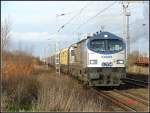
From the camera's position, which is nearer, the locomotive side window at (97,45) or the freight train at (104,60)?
the freight train at (104,60)

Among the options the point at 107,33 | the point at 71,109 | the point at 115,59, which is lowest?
the point at 71,109

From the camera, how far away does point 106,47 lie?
24797 mm

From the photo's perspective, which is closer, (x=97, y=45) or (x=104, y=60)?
(x=104, y=60)

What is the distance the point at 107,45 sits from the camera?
2481cm

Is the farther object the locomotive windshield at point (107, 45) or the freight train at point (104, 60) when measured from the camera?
the locomotive windshield at point (107, 45)

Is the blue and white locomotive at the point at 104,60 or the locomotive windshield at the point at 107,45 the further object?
the locomotive windshield at the point at 107,45

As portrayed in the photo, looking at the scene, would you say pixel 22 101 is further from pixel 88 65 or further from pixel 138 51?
pixel 138 51

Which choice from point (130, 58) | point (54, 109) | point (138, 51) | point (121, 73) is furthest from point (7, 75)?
point (138, 51)

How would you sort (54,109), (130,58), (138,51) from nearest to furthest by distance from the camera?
(54,109)
(130,58)
(138,51)

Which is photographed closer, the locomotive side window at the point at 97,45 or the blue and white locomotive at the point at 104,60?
the blue and white locomotive at the point at 104,60

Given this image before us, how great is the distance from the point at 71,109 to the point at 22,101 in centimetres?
325

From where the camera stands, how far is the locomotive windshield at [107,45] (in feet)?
81.0

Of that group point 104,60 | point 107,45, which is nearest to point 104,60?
point 104,60

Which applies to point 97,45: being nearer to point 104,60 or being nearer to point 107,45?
point 107,45
